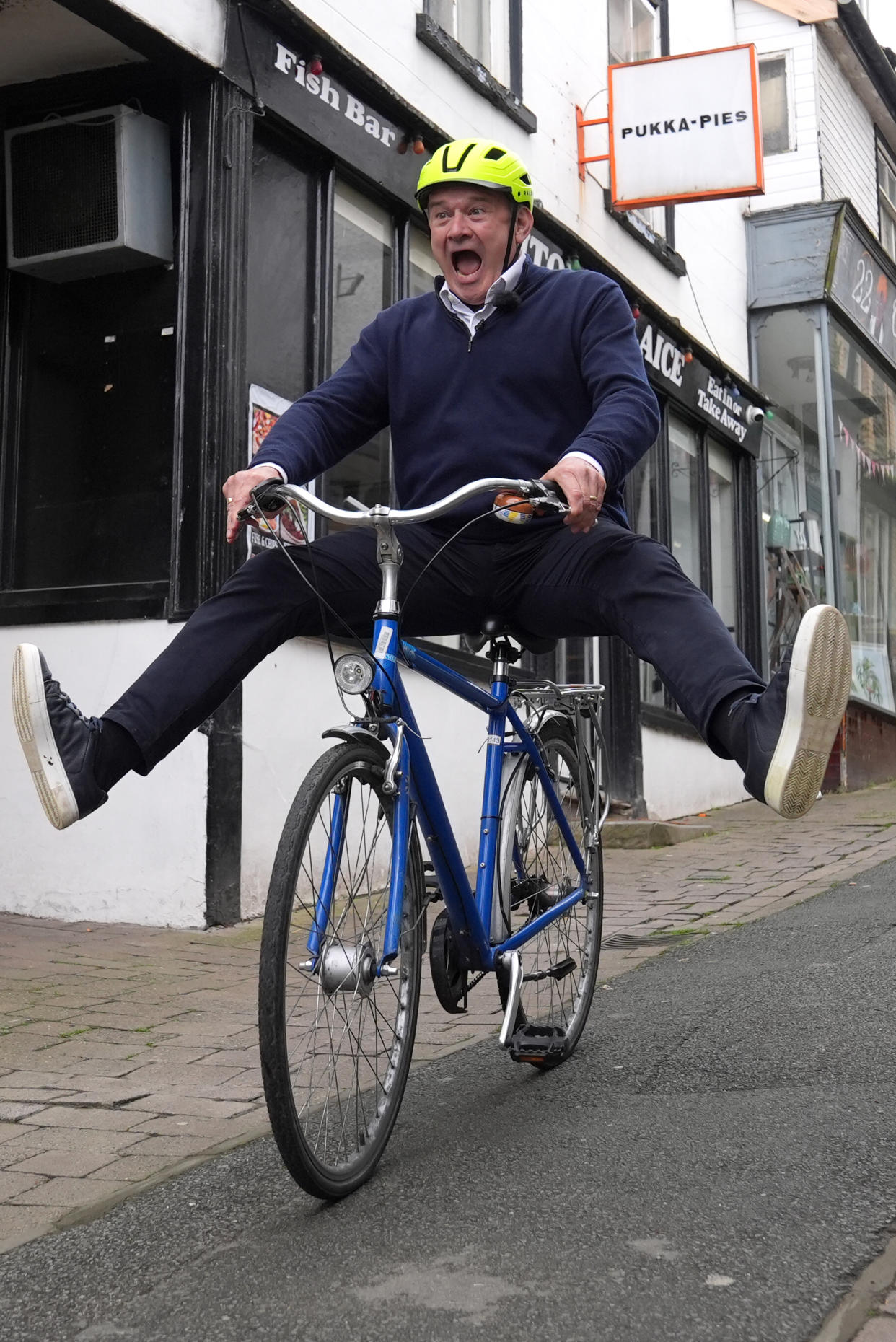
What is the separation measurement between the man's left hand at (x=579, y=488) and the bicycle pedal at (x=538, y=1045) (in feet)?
4.17

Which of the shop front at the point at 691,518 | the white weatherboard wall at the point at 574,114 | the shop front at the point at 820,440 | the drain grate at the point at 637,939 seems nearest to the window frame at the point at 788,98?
the white weatherboard wall at the point at 574,114

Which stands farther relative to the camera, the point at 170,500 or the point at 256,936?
the point at 170,500

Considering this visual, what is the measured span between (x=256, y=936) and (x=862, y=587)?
38.5 feet

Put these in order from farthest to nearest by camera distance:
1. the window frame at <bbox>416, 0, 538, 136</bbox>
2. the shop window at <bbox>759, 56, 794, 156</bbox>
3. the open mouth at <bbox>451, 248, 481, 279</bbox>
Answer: the shop window at <bbox>759, 56, 794, 156</bbox>, the window frame at <bbox>416, 0, 538, 136</bbox>, the open mouth at <bbox>451, 248, 481, 279</bbox>

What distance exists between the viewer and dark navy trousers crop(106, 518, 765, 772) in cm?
315

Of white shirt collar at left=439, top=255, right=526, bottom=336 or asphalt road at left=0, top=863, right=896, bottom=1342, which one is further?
white shirt collar at left=439, top=255, right=526, bottom=336

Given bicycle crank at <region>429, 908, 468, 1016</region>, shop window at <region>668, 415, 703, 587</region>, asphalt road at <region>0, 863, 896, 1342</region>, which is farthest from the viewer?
shop window at <region>668, 415, 703, 587</region>

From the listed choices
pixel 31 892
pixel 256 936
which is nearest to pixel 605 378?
pixel 256 936

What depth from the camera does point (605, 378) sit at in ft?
11.3

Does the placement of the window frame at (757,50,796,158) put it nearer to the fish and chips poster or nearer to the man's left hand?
the fish and chips poster

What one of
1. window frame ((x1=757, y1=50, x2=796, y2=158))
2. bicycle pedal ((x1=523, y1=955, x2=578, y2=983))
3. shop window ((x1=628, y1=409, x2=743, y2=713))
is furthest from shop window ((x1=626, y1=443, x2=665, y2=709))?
bicycle pedal ((x1=523, y1=955, x2=578, y2=983))

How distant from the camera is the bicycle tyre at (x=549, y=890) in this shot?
12.1 ft

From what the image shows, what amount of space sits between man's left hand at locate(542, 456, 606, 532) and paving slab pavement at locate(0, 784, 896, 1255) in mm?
1540

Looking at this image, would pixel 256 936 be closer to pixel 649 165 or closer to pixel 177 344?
pixel 177 344
